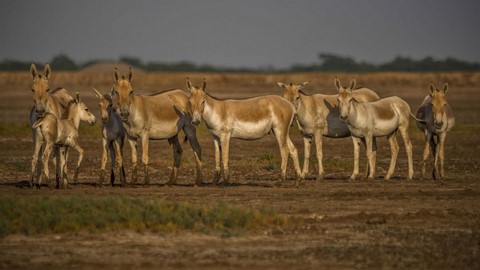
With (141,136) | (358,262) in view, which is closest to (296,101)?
(141,136)

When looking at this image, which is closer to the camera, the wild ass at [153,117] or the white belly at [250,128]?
the wild ass at [153,117]

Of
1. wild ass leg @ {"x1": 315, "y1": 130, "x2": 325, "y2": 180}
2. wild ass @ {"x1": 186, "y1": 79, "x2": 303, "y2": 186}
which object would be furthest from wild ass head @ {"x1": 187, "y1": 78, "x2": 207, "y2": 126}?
wild ass leg @ {"x1": 315, "y1": 130, "x2": 325, "y2": 180}

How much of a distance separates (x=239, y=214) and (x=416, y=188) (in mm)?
6837

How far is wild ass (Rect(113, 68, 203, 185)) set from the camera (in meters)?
22.6

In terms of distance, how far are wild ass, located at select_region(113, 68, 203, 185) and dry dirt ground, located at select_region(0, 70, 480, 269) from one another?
0.77 m

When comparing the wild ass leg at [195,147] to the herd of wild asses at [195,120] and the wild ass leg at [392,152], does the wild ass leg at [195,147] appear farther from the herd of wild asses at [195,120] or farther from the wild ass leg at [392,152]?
the wild ass leg at [392,152]

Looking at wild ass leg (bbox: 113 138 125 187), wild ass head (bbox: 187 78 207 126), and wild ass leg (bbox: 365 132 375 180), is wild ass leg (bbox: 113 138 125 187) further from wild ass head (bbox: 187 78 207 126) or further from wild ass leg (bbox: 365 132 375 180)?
wild ass leg (bbox: 365 132 375 180)

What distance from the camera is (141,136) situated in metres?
23.0

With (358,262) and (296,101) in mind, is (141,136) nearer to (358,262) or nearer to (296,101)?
(296,101)

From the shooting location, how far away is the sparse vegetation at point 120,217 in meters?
16.6

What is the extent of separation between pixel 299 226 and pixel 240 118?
6.22 m

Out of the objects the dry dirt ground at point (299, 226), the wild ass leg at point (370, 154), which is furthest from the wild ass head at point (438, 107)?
the wild ass leg at point (370, 154)

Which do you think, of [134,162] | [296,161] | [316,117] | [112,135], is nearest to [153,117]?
[112,135]

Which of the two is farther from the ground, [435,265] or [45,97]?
[45,97]
